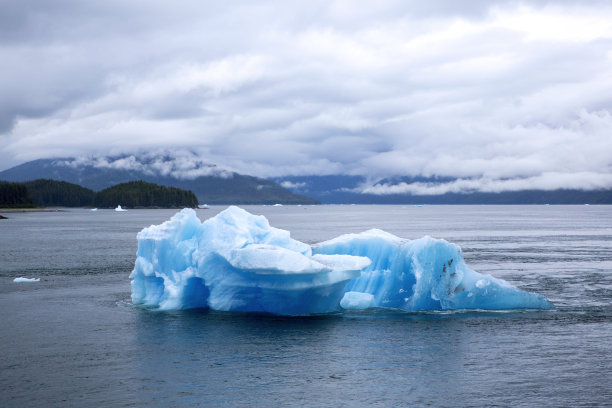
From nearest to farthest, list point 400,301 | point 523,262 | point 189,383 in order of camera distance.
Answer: point 189,383 → point 400,301 → point 523,262

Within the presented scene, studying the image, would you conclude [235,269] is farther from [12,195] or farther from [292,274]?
[12,195]

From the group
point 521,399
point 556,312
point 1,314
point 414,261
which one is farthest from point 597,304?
point 1,314

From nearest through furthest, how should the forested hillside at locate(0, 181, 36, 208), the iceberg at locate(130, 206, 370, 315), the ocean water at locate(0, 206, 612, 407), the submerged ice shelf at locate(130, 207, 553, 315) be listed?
the ocean water at locate(0, 206, 612, 407)
the iceberg at locate(130, 206, 370, 315)
the submerged ice shelf at locate(130, 207, 553, 315)
the forested hillside at locate(0, 181, 36, 208)

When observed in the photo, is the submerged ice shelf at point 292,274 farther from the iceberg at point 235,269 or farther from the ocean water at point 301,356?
the ocean water at point 301,356

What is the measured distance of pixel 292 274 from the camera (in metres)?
21.4

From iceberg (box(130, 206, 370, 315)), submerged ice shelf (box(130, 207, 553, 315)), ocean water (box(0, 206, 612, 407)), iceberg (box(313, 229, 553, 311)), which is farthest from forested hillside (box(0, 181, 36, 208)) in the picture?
iceberg (box(313, 229, 553, 311))

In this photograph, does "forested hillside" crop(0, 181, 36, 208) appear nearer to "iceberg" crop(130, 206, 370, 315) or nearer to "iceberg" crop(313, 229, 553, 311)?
"iceberg" crop(130, 206, 370, 315)

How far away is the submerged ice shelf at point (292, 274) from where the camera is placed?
22000 mm

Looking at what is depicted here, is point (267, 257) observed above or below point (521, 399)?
above

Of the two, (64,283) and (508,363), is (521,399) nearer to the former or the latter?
(508,363)

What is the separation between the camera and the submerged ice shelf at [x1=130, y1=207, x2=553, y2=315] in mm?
22000

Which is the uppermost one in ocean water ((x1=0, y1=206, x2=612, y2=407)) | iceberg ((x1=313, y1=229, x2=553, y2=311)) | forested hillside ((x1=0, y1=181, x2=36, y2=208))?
forested hillside ((x1=0, y1=181, x2=36, y2=208))

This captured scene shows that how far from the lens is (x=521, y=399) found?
541 inches

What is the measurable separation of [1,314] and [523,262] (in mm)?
33010
